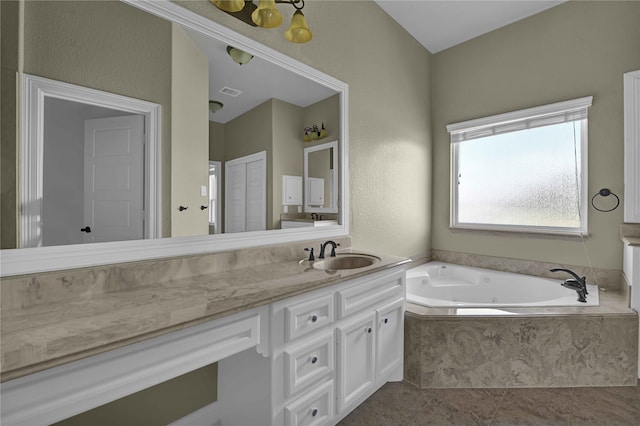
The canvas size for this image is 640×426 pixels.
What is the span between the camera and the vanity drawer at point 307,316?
4.17ft

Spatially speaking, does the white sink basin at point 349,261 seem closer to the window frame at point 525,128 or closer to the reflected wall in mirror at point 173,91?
the reflected wall in mirror at point 173,91

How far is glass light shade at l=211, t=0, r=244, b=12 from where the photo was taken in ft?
5.04

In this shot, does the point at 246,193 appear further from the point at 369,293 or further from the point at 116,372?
the point at 116,372

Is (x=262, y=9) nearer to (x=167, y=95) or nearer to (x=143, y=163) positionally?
(x=167, y=95)

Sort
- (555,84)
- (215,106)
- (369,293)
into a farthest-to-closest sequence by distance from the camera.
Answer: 1. (555,84)
2. (369,293)
3. (215,106)

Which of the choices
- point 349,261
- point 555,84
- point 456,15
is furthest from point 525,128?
point 349,261

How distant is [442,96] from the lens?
3.38 m

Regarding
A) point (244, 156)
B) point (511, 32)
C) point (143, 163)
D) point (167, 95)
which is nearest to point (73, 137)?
point (143, 163)

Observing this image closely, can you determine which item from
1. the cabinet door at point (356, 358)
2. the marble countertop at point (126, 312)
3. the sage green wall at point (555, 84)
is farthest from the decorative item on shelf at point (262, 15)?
the sage green wall at point (555, 84)

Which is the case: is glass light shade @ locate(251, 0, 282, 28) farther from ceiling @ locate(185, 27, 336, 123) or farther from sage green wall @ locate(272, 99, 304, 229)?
sage green wall @ locate(272, 99, 304, 229)

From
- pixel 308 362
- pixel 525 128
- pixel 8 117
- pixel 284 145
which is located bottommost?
pixel 308 362

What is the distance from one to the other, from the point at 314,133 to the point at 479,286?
2132 mm

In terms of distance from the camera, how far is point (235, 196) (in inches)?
66.6

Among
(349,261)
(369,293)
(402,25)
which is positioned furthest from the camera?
(402,25)
